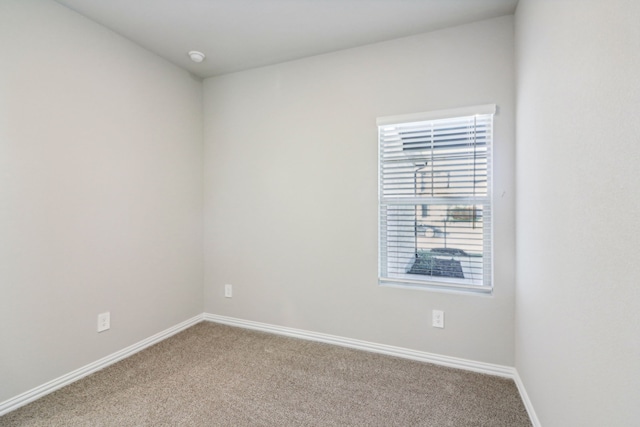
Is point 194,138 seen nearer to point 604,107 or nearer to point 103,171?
point 103,171

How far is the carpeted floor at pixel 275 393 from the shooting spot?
1692 mm

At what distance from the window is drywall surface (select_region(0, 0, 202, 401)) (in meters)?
1.97

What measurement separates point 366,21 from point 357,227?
156 cm

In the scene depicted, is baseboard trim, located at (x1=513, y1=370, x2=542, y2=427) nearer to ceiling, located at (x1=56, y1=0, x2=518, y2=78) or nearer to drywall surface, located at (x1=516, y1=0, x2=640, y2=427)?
drywall surface, located at (x1=516, y1=0, x2=640, y2=427)

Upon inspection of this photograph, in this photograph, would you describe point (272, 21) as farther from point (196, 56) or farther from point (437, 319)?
point (437, 319)

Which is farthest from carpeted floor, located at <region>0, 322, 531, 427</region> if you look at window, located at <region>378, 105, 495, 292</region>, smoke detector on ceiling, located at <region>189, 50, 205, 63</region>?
smoke detector on ceiling, located at <region>189, 50, 205, 63</region>

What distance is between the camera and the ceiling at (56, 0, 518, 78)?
1999 mm

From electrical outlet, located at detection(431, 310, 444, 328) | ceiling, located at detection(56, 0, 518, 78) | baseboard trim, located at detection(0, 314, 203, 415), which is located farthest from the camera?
electrical outlet, located at detection(431, 310, 444, 328)

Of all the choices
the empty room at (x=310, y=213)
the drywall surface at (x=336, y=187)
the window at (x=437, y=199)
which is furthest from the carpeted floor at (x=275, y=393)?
the window at (x=437, y=199)

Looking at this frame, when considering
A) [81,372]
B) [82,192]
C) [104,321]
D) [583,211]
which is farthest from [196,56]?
[583,211]

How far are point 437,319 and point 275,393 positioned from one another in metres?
1.29

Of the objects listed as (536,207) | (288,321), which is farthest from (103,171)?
(536,207)

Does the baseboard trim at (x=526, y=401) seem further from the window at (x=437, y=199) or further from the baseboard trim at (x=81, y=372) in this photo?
the baseboard trim at (x=81, y=372)

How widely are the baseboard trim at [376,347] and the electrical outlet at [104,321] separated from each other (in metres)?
→ 1.02
